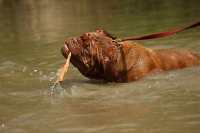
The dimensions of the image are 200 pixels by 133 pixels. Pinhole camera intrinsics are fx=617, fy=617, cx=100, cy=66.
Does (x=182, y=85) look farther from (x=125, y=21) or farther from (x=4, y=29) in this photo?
(x=4, y=29)

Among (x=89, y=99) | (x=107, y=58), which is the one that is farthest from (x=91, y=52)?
(x=89, y=99)

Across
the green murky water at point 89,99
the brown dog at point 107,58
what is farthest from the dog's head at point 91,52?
the green murky water at point 89,99

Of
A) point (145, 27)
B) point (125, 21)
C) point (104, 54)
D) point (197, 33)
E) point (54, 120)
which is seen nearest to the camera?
point (54, 120)

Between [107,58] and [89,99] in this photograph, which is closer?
[89,99]

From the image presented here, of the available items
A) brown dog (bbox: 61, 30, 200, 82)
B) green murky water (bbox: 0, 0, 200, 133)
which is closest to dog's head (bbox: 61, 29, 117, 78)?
brown dog (bbox: 61, 30, 200, 82)

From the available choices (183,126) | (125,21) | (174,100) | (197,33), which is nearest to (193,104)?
(174,100)

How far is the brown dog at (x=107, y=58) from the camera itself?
29.8 ft

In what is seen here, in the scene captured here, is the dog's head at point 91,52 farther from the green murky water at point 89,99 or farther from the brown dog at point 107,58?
the green murky water at point 89,99

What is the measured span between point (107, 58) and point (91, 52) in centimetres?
26

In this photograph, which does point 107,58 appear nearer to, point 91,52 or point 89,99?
point 91,52

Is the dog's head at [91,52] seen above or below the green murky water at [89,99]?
above

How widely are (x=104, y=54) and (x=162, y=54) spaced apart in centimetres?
113

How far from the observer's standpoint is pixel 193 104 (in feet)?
24.2

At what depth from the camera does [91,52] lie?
9086 mm
